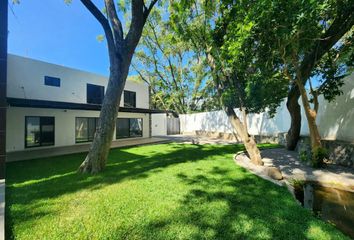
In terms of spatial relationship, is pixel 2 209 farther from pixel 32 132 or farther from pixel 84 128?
pixel 84 128

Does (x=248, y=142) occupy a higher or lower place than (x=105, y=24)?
lower

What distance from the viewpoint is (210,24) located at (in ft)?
28.8

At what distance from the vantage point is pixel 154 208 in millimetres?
3592

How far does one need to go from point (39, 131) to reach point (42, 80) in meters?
2.83

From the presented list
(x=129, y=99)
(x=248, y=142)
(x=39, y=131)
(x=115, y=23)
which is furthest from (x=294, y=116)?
(x=39, y=131)

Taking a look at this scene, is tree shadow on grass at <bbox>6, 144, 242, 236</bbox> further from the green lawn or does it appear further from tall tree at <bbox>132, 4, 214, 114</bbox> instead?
tall tree at <bbox>132, 4, 214, 114</bbox>

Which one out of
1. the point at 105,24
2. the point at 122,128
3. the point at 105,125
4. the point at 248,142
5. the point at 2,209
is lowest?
the point at 2,209

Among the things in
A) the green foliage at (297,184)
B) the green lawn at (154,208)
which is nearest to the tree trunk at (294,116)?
the green foliage at (297,184)

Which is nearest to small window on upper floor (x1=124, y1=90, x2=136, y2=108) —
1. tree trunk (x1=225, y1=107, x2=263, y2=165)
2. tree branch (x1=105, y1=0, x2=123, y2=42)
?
tree branch (x1=105, y1=0, x2=123, y2=42)

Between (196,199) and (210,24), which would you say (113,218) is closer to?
(196,199)

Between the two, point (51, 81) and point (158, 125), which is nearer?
point (51, 81)

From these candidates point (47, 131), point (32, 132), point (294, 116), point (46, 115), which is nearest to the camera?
point (294, 116)

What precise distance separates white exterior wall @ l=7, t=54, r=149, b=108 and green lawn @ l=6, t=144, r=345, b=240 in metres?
6.29

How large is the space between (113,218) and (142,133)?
13.8 m
